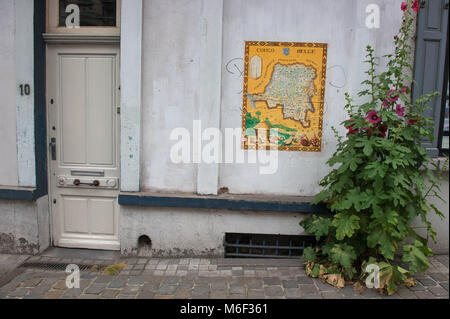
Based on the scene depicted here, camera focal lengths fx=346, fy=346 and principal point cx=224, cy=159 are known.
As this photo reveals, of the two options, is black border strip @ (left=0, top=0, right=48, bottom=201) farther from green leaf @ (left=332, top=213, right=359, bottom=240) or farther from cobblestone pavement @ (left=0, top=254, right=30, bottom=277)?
green leaf @ (left=332, top=213, right=359, bottom=240)

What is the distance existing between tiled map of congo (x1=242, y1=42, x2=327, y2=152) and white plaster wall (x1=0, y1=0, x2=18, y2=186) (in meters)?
3.03

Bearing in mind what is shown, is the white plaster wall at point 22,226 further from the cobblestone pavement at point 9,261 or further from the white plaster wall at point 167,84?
the white plaster wall at point 167,84

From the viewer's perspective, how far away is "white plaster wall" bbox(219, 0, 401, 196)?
4312mm

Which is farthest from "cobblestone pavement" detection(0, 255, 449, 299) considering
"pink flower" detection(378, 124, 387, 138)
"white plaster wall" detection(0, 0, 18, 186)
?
"pink flower" detection(378, 124, 387, 138)

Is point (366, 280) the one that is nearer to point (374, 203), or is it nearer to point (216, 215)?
point (374, 203)

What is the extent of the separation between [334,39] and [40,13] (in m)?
3.81

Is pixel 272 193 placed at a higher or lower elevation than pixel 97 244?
higher

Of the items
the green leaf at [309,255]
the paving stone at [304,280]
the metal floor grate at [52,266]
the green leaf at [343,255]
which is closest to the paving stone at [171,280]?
the metal floor grate at [52,266]

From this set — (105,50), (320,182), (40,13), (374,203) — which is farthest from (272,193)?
(40,13)

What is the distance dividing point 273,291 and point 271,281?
21 centimetres

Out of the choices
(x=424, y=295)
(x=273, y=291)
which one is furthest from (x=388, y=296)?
(x=273, y=291)

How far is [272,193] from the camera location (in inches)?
182

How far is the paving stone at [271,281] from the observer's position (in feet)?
12.9

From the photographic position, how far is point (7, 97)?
4.55m
